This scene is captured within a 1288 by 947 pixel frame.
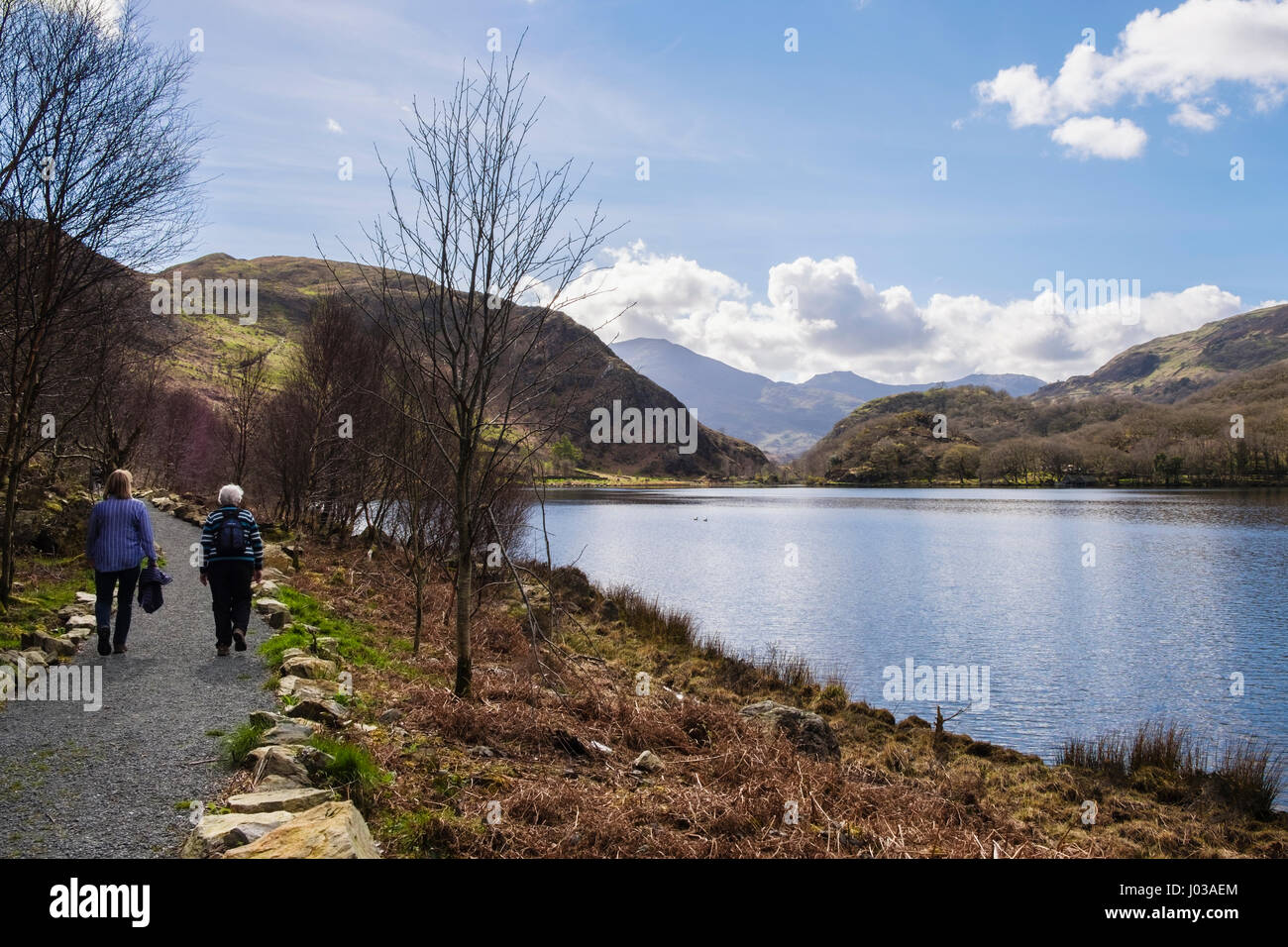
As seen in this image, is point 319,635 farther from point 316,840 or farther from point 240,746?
point 316,840

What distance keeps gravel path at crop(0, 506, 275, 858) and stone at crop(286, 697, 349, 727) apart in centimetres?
52

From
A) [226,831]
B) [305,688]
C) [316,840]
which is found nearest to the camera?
[316,840]

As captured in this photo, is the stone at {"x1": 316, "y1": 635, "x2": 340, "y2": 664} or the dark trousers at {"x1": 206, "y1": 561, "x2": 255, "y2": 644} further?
the stone at {"x1": 316, "y1": 635, "x2": 340, "y2": 664}

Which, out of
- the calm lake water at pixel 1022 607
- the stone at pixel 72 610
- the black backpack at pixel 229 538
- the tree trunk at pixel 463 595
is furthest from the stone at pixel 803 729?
the stone at pixel 72 610

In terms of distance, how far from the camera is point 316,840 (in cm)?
414

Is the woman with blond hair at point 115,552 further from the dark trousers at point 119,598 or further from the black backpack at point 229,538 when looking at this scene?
the black backpack at point 229,538

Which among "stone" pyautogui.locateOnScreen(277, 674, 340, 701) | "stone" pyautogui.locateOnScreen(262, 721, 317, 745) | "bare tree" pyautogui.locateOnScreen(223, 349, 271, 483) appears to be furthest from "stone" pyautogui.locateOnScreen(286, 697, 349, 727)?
"bare tree" pyautogui.locateOnScreen(223, 349, 271, 483)

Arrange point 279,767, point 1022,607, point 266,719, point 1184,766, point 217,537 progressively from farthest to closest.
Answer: point 1022,607, point 1184,766, point 217,537, point 266,719, point 279,767

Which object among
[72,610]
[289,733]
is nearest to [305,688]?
[289,733]

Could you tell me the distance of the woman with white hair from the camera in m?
9.81

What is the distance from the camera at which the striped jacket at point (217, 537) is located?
982 cm

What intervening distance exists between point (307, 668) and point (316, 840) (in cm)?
523

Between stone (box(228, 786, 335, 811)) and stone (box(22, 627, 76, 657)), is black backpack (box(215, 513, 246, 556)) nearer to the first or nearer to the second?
stone (box(22, 627, 76, 657))
